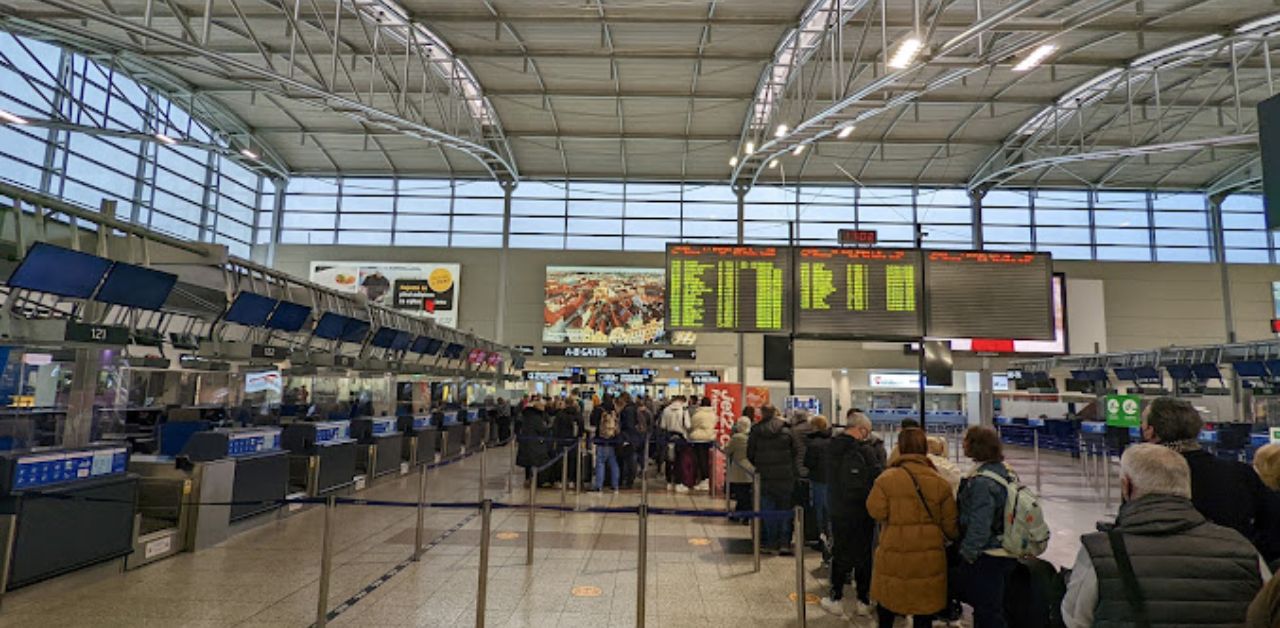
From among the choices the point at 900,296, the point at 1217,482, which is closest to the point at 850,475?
the point at 1217,482

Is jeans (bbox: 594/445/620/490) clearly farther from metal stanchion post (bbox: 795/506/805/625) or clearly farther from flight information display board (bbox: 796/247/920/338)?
metal stanchion post (bbox: 795/506/805/625)

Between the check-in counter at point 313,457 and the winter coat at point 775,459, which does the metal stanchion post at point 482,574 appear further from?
the check-in counter at point 313,457

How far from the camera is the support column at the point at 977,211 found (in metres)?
25.3

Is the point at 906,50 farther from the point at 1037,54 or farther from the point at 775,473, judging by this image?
the point at 775,473

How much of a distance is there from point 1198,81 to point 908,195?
941 centimetres

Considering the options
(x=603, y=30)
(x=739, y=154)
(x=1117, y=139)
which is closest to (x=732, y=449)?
(x=603, y=30)

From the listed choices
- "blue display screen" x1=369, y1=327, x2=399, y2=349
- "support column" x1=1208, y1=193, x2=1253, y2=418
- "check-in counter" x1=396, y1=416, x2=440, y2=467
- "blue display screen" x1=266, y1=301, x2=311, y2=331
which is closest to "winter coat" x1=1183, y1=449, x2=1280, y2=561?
"blue display screen" x1=266, y1=301, x2=311, y2=331

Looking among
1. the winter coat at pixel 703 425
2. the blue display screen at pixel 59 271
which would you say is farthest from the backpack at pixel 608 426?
the blue display screen at pixel 59 271

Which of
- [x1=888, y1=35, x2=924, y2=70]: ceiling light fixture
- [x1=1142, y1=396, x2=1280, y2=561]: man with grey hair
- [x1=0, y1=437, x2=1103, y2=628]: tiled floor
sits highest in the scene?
[x1=888, y1=35, x2=924, y2=70]: ceiling light fixture

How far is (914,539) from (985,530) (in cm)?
36

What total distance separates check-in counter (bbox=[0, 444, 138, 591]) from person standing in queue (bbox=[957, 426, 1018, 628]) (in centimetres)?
634

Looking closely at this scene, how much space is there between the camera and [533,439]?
10078 millimetres

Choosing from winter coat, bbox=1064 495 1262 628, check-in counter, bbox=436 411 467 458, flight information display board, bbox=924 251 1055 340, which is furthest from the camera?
check-in counter, bbox=436 411 467 458

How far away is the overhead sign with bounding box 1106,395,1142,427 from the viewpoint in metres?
13.3
